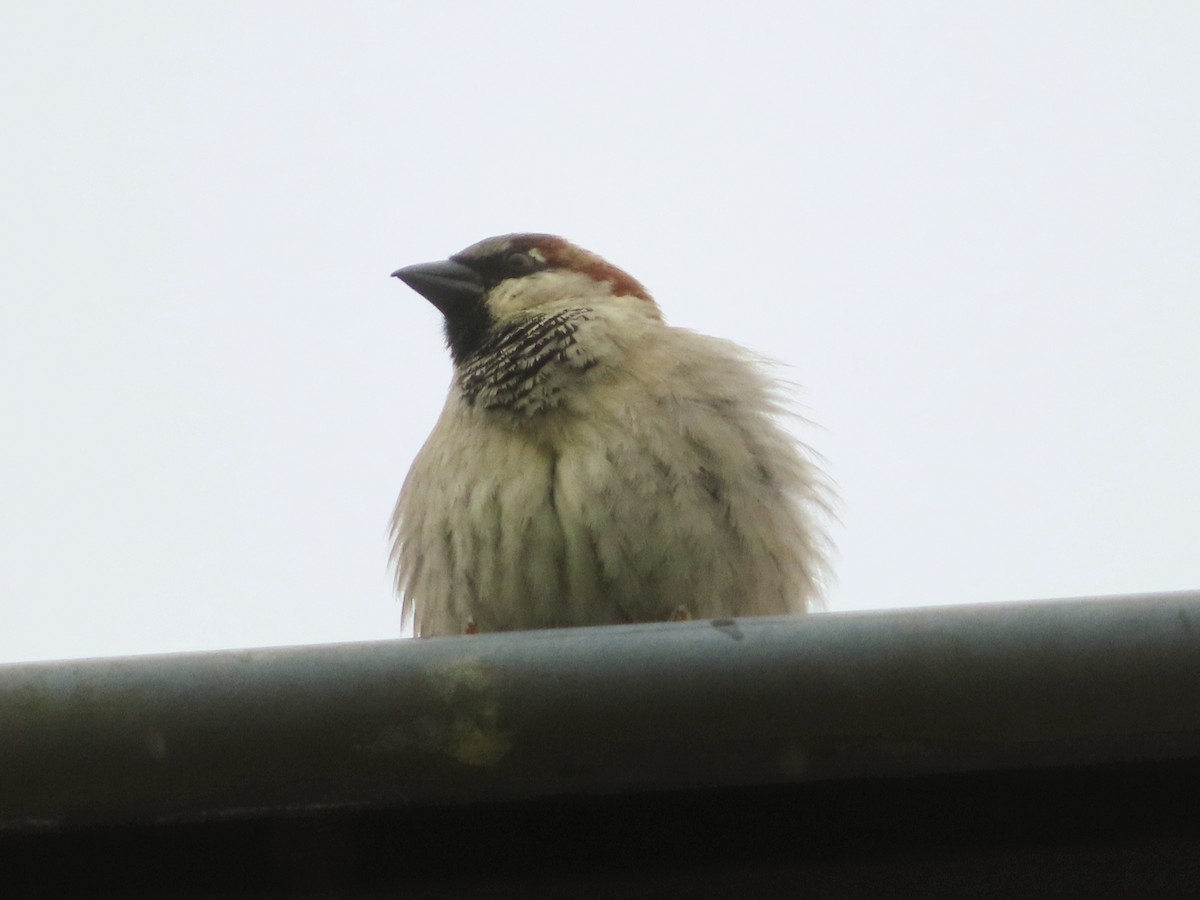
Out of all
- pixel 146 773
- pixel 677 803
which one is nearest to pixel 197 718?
pixel 146 773

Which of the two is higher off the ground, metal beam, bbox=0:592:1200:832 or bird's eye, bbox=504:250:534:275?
bird's eye, bbox=504:250:534:275

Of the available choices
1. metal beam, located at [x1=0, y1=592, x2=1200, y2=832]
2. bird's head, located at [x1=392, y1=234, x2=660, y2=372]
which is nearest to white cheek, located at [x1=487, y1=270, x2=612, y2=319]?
bird's head, located at [x1=392, y1=234, x2=660, y2=372]

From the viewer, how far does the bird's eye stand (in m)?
3.20

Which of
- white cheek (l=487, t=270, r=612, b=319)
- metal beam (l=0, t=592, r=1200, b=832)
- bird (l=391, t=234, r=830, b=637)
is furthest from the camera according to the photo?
white cheek (l=487, t=270, r=612, b=319)

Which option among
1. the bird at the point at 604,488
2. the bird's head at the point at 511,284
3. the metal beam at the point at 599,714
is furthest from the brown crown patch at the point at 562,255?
the metal beam at the point at 599,714

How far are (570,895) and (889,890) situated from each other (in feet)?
0.87

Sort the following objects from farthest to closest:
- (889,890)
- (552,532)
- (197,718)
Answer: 1. (552,532)
2. (889,890)
3. (197,718)

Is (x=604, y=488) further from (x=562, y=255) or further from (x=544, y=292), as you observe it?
(x=562, y=255)

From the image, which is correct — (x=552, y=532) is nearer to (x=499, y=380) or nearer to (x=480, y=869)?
(x=499, y=380)

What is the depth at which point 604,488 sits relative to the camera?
2.40 metres

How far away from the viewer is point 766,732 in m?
1.13

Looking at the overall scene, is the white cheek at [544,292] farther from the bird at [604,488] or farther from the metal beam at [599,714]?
the metal beam at [599,714]

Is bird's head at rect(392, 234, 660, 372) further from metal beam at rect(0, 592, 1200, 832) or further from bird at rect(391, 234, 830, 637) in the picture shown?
metal beam at rect(0, 592, 1200, 832)

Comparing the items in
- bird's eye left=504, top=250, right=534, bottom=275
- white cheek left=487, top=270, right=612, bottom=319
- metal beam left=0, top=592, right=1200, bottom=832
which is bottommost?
metal beam left=0, top=592, right=1200, bottom=832
